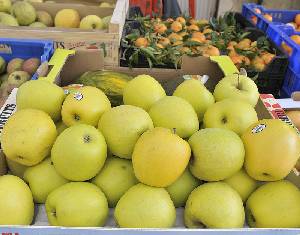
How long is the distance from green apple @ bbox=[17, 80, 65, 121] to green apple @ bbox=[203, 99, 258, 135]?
49 centimetres

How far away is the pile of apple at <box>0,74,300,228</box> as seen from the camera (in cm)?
92

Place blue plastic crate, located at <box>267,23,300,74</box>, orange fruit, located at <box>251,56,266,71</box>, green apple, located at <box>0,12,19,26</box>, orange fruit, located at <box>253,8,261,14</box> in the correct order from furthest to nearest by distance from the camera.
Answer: orange fruit, located at <box>253,8,261,14</box>, green apple, located at <box>0,12,19,26</box>, orange fruit, located at <box>251,56,266,71</box>, blue plastic crate, located at <box>267,23,300,74</box>

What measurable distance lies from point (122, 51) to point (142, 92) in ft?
4.42

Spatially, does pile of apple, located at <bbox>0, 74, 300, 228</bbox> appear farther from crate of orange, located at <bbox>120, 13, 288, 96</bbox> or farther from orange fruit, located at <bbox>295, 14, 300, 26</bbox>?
orange fruit, located at <bbox>295, 14, 300, 26</bbox>

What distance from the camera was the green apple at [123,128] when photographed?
3.29 ft

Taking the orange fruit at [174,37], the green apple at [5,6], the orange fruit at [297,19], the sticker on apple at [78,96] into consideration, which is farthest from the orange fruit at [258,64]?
the green apple at [5,6]

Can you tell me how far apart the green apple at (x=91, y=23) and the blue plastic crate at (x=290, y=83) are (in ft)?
4.56

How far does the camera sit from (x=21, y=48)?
7.25 feet

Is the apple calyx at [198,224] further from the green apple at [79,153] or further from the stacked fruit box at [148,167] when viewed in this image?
the green apple at [79,153]

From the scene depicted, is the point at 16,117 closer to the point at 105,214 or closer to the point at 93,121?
the point at 93,121

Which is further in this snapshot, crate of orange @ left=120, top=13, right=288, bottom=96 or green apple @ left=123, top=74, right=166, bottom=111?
crate of orange @ left=120, top=13, right=288, bottom=96

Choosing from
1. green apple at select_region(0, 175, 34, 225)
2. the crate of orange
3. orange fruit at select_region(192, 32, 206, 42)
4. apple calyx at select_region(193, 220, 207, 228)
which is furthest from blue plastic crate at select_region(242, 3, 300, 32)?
green apple at select_region(0, 175, 34, 225)

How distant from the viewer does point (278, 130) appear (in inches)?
38.3

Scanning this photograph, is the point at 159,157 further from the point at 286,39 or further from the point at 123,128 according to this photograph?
the point at 286,39
